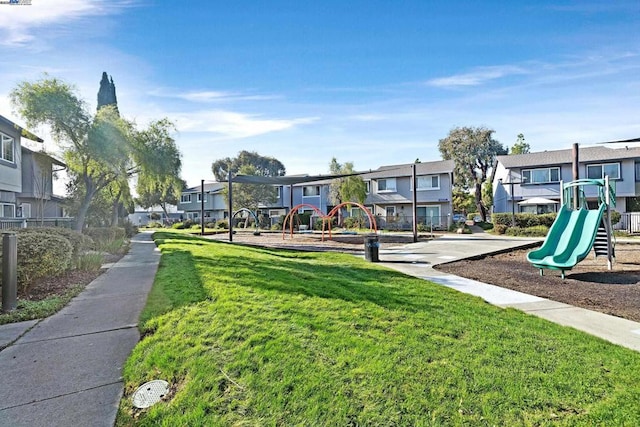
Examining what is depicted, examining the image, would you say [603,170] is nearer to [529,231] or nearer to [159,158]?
[529,231]

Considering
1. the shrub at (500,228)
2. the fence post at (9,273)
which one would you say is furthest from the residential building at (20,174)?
the shrub at (500,228)

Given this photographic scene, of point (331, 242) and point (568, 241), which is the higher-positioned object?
point (568, 241)

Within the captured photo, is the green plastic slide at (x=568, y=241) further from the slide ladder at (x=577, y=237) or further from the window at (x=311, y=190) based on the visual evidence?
the window at (x=311, y=190)

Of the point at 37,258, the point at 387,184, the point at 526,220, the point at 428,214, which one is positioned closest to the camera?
the point at 37,258

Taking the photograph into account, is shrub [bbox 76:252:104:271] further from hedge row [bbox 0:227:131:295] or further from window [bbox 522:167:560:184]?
window [bbox 522:167:560:184]

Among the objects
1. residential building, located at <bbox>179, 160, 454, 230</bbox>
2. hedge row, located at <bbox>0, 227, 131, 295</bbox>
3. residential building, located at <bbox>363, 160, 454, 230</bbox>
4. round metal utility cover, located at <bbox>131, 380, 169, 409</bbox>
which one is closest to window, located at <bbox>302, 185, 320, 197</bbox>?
residential building, located at <bbox>179, 160, 454, 230</bbox>

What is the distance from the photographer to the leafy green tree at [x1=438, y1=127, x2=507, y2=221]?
42594 mm

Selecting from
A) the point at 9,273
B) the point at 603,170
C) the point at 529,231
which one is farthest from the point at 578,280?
A: the point at 603,170

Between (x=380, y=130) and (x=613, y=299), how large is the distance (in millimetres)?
16959

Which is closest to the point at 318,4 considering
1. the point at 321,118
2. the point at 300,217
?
the point at 321,118

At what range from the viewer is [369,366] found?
3211 mm

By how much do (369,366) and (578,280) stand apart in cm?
771

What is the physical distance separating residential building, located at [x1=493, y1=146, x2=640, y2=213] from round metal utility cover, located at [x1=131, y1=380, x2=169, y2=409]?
27.7 m

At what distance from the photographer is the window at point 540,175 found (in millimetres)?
30172
